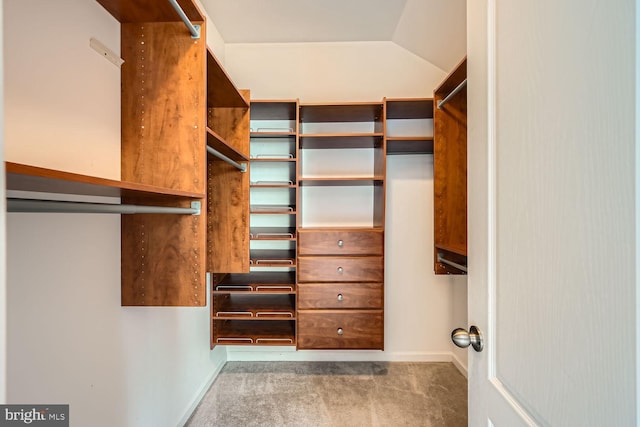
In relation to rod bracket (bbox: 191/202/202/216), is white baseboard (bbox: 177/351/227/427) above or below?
below

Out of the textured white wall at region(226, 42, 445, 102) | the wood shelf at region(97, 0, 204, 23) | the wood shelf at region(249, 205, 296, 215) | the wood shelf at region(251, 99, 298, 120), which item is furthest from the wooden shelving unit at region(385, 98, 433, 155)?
the wood shelf at region(97, 0, 204, 23)

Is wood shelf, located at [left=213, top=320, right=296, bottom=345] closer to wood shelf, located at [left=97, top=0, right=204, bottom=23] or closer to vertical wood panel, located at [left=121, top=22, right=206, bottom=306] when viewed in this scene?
vertical wood panel, located at [left=121, top=22, right=206, bottom=306]

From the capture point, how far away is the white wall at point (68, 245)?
2.70 ft

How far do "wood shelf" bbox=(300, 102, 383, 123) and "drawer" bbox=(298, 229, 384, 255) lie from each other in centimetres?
89

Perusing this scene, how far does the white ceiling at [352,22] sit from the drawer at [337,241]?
1.46 m

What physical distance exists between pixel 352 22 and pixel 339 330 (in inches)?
88.8

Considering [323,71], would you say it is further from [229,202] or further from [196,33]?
[196,33]

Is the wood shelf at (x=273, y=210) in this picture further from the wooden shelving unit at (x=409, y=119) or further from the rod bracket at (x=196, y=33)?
the rod bracket at (x=196, y=33)

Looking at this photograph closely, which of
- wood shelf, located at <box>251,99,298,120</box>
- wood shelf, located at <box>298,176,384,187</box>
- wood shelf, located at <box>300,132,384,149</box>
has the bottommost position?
wood shelf, located at <box>298,176,384,187</box>

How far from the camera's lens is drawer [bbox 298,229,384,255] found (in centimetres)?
210

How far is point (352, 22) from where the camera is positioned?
7.27ft

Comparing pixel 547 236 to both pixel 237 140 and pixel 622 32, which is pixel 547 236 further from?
pixel 237 140

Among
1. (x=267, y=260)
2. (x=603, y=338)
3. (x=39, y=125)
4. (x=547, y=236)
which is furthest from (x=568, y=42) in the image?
(x=267, y=260)

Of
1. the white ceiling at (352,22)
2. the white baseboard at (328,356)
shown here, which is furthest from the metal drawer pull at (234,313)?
the white ceiling at (352,22)
